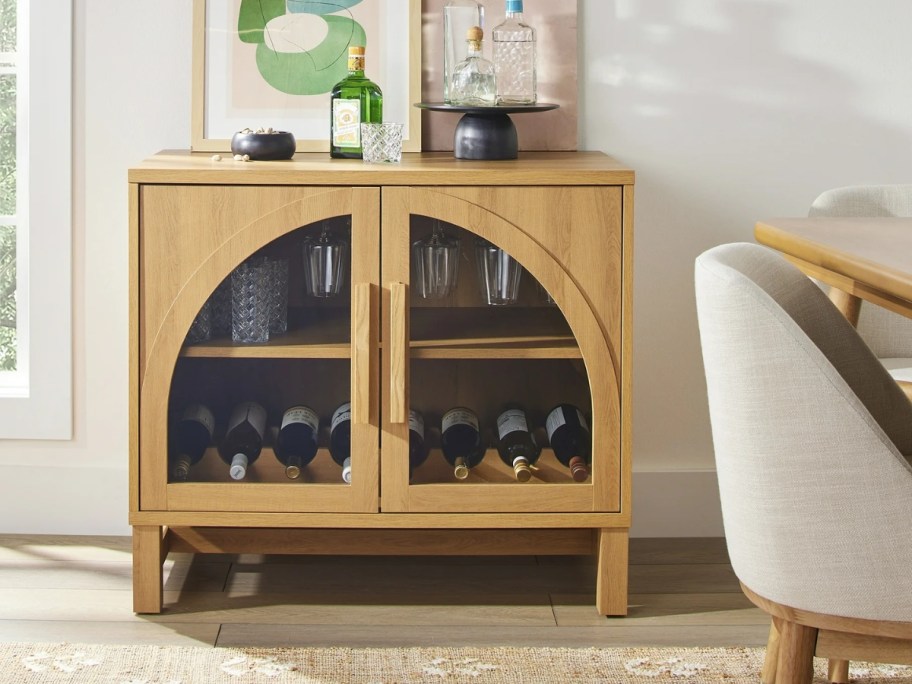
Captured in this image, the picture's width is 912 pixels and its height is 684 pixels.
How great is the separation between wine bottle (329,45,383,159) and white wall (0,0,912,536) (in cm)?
39

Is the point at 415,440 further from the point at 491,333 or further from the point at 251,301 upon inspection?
the point at 251,301

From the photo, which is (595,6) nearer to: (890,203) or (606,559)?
(890,203)

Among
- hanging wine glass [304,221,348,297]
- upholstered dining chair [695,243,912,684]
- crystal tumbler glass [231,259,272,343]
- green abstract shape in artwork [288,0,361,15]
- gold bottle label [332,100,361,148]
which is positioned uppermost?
green abstract shape in artwork [288,0,361,15]

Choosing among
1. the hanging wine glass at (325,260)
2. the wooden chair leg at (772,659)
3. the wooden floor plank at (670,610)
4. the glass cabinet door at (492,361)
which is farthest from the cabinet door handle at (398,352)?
the wooden chair leg at (772,659)

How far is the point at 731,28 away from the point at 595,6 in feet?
1.02

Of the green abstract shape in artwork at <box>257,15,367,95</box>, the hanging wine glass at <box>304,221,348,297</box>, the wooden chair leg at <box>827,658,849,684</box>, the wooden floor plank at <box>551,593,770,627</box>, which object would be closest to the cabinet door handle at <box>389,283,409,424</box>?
the hanging wine glass at <box>304,221,348,297</box>

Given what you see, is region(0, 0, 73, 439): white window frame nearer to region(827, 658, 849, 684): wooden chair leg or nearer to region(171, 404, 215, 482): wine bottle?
region(171, 404, 215, 482): wine bottle

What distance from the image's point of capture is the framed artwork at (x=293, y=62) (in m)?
2.43

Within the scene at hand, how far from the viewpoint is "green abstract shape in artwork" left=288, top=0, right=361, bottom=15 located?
2.43 m

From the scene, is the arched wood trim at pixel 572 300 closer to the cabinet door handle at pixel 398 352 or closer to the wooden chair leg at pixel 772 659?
Result: the cabinet door handle at pixel 398 352

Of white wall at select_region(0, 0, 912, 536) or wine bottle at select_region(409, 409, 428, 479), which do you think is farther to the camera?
white wall at select_region(0, 0, 912, 536)

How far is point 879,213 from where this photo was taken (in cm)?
207

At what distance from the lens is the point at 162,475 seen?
2.10 meters

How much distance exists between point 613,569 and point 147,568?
35.7 inches
